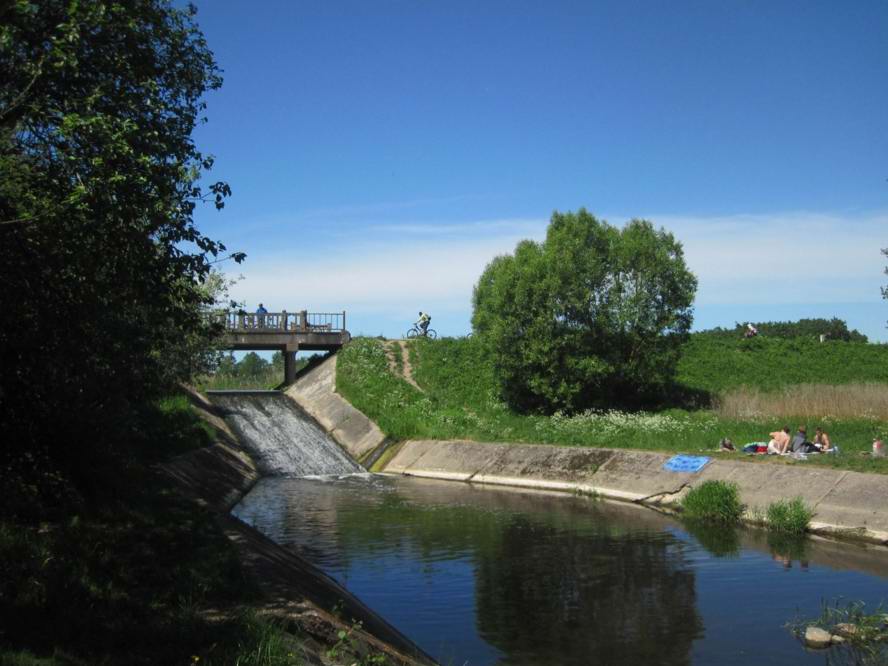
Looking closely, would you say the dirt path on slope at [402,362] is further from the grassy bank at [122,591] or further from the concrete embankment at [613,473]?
the grassy bank at [122,591]

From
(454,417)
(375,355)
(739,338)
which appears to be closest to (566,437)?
(454,417)

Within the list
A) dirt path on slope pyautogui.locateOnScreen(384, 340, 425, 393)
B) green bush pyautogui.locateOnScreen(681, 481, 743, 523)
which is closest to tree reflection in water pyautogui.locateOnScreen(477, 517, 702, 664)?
green bush pyautogui.locateOnScreen(681, 481, 743, 523)

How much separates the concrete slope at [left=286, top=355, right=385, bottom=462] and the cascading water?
2.10 ft

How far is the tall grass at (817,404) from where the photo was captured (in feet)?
94.2

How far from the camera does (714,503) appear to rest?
2200 cm

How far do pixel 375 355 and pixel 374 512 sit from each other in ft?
83.4

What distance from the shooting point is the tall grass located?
2870cm

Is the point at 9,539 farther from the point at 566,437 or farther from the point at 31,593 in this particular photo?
the point at 566,437

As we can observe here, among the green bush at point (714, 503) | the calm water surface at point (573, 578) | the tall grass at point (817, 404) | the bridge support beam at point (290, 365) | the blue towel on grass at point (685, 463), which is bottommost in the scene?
the calm water surface at point (573, 578)

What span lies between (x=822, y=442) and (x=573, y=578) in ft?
38.9

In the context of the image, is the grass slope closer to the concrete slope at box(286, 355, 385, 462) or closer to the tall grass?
the tall grass

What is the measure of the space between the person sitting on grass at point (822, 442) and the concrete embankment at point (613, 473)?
2.18m

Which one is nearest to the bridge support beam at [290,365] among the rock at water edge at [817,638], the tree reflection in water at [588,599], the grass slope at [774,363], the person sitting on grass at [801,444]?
the grass slope at [774,363]

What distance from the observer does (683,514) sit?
23.1 m
